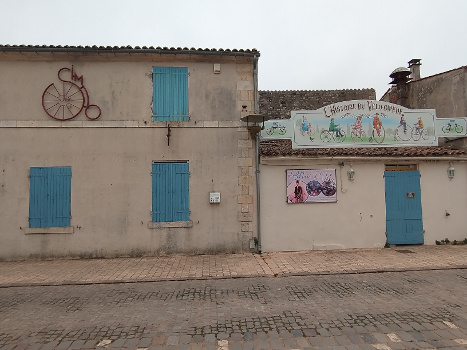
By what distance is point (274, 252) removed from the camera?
8547 millimetres

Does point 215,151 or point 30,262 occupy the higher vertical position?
point 215,151

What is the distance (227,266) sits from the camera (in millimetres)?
7152

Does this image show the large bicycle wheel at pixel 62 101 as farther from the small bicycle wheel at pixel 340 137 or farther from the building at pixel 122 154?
the small bicycle wheel at pixel 340 137

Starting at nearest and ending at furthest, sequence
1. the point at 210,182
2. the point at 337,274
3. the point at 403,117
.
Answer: the point at 337,274 → the point at 210,182 → the point at 403,117

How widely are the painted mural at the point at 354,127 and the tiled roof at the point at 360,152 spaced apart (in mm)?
Answer: 222

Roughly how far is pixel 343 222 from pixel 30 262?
859 cm

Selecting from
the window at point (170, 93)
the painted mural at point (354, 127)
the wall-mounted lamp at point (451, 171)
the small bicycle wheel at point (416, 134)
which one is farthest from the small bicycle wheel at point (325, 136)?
the window at point (170, 93)

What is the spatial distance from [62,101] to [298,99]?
11.4 metres

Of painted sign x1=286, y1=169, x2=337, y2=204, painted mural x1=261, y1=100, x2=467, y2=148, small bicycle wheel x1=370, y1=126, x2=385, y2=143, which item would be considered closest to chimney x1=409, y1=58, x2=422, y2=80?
painted mural x1=261, y1=100, x2=467, y2=148

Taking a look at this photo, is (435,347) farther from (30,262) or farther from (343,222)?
(30,262)

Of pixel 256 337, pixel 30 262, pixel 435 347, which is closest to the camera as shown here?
pixel 435 347

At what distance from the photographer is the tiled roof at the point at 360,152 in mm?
8742

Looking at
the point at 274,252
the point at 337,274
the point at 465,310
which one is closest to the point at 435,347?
the point at 465,310

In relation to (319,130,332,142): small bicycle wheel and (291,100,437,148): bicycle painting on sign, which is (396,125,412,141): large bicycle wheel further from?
(319,130,332,142): small bicycle wheel
